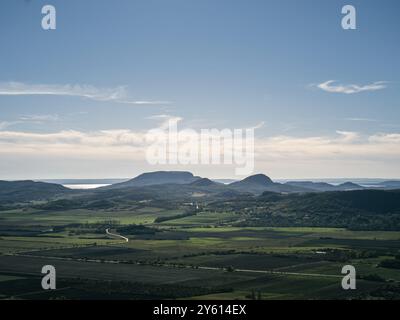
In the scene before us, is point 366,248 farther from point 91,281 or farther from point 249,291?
point 91,281

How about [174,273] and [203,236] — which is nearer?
[174,273]

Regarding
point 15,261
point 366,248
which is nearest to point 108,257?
point 15,261
